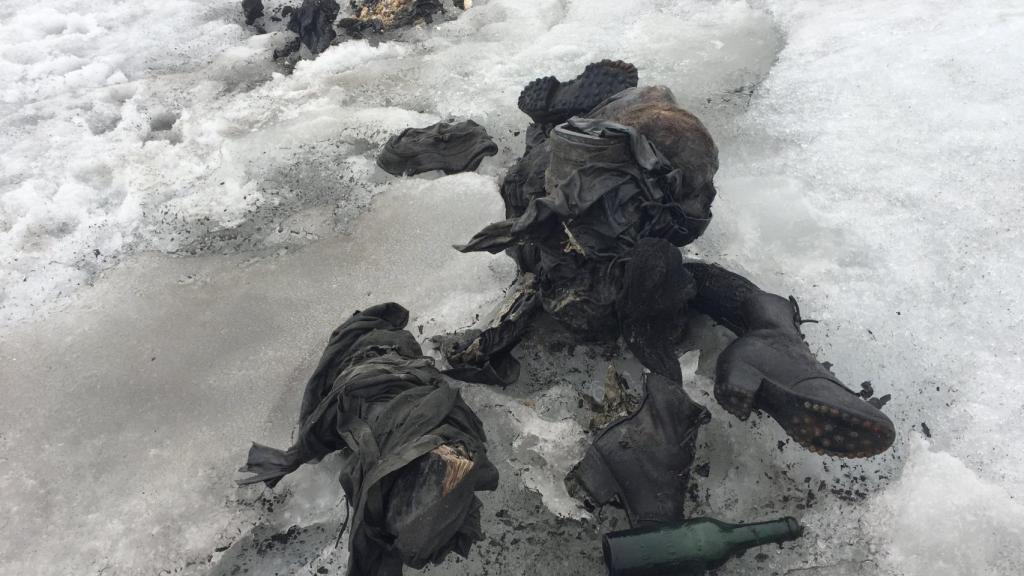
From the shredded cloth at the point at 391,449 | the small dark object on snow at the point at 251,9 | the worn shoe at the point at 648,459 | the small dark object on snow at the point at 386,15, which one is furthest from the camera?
the small dark object on snow at the point at 251,9

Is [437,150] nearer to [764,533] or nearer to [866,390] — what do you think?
[866,390]

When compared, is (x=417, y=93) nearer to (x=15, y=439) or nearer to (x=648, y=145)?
(x=648, y=145)

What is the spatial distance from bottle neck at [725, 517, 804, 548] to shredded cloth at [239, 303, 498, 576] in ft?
2.35

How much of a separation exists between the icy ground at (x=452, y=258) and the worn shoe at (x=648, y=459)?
0.13 meters

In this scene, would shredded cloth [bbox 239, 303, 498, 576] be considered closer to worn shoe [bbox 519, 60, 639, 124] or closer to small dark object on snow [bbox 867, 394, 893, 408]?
small dark object on snow [bbox 867, 394, 893, 408]

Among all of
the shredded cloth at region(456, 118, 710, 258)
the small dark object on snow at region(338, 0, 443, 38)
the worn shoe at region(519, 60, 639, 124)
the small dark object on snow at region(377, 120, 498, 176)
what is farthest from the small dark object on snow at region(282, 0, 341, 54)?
the shredded cloth at region(456, 118, 710, 258)

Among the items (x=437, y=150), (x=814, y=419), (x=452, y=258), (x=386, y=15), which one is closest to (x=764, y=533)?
(x=814, y=419)

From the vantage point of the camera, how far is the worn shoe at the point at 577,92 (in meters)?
3.14

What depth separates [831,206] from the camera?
119 inches

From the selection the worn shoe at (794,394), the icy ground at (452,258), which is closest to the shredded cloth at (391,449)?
the icy ground at (452,258)

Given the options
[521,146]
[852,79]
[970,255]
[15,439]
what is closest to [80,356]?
[15,439]

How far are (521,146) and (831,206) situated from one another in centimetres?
167

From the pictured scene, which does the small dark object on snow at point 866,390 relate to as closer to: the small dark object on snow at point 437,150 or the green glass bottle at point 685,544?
the green glass bottle at point 685,544

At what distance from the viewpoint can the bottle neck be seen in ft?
5.93
